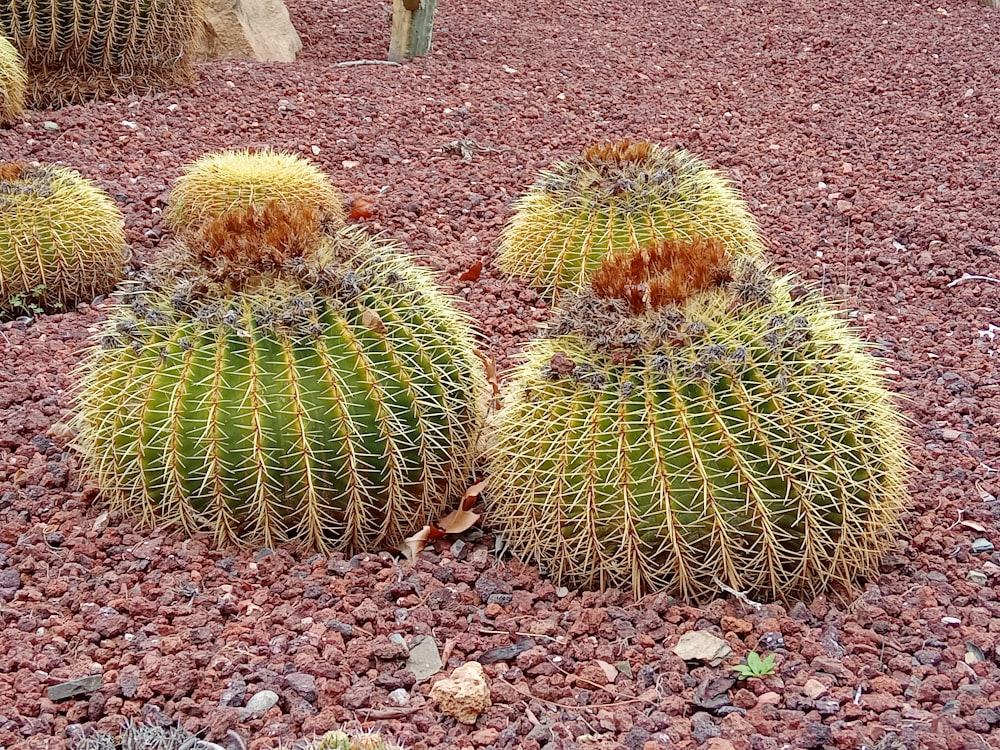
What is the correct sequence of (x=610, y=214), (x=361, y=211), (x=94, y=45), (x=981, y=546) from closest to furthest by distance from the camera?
1. (x=981, y=546)
2. (x=610, y=214)
3. (x=361, y=211)
4. (x=94, y=45)

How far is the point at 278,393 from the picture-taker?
2.78 meters

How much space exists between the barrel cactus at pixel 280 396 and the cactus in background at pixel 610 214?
1612 mm

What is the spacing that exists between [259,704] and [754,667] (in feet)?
3.61

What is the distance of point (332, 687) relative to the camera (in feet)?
7.91

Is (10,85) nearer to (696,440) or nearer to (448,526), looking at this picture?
(448,526)

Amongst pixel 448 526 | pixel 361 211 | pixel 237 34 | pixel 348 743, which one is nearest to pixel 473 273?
pixel 361 211

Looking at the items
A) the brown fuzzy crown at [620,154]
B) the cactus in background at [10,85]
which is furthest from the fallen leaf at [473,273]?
the cactus in background at [10,85]

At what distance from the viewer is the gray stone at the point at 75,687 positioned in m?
2.39

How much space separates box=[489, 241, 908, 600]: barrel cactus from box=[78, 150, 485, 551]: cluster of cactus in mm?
292

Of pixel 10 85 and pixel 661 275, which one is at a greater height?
pixel 661 275

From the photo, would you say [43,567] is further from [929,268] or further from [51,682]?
[929,268]

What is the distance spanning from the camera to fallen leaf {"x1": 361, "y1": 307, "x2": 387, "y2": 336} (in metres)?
2.87

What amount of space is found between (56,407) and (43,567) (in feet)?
3.50

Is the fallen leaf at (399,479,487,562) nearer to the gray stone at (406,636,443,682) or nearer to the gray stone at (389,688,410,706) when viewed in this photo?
the gray stone at (406,636,443,682)
